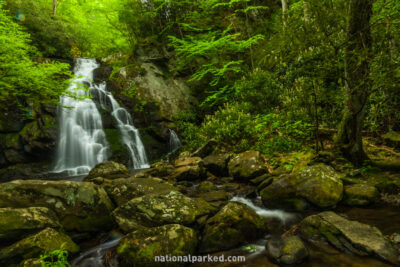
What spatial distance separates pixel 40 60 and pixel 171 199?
614 inches

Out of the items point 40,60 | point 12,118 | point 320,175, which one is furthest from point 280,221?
point 40,60

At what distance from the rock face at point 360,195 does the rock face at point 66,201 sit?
507 cm

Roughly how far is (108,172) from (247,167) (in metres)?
5.52

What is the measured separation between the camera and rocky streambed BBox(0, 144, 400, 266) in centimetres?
286

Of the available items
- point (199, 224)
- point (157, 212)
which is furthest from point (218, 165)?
point (157, 212)

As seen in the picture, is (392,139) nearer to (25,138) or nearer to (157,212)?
(157,212)

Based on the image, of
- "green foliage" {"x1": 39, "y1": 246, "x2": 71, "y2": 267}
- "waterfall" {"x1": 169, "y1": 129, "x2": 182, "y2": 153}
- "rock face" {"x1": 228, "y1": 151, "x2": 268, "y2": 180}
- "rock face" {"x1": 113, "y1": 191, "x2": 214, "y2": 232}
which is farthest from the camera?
"waterfall" {"x1": 169, "y1": 129, "x2": 182, "y2": 153}

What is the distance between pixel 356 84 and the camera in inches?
176

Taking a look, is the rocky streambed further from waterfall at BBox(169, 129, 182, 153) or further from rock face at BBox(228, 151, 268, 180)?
waterfall at BBox(169, 129, 182, 153)

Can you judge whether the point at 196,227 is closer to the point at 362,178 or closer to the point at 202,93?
the point at 362,178

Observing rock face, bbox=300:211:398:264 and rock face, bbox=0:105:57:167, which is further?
rock face, bbox=0:105:57:167

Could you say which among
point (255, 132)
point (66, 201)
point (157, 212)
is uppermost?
point (255, 132)

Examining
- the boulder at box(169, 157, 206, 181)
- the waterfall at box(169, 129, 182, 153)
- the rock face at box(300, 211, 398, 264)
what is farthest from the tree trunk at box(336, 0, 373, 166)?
the waterfall at box(169, 129, 182, 153)

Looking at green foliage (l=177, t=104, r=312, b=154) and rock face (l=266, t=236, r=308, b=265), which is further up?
green foliage (l=177, t=104, r=312, b=154)
